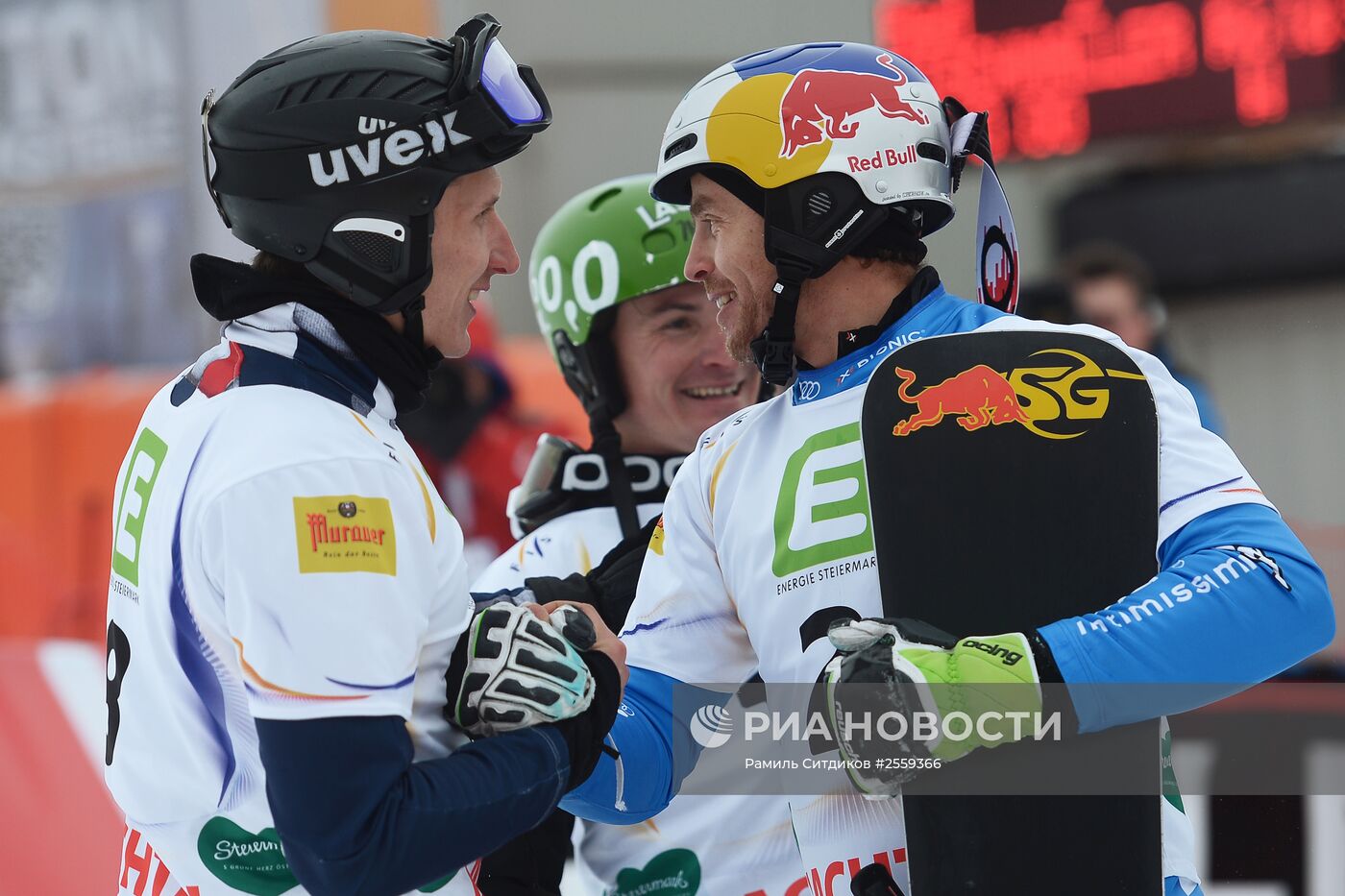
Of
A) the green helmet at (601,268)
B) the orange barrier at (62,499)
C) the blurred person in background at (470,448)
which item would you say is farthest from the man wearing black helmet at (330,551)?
the orange barrier at (62,499)

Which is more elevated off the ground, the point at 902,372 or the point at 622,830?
the point at 902,372

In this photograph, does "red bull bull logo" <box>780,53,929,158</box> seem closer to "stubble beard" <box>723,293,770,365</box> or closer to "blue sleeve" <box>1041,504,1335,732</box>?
"stubble beard" <box>723,293,770,365</box>

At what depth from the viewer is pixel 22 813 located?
5.30 meters

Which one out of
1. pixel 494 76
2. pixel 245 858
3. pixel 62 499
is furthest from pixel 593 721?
pixel 62 499

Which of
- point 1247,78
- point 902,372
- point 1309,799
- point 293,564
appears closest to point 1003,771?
point 902,372

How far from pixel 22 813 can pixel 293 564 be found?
3.96 meters

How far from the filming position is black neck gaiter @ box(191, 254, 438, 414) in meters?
2.24

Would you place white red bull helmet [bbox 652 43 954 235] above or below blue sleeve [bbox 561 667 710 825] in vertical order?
above

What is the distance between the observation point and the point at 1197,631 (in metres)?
2.17

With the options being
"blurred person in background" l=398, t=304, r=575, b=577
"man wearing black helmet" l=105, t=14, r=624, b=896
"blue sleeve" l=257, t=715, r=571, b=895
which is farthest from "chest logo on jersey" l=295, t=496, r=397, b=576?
"blurred person in background" l=398, t=304, r=575, b=577

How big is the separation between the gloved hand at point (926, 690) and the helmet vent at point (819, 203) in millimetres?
787

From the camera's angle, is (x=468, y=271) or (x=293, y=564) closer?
(x=293, y=564)

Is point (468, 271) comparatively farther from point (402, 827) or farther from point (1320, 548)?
point (1320, 548)

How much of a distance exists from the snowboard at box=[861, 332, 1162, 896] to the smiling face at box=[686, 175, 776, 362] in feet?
1.39
